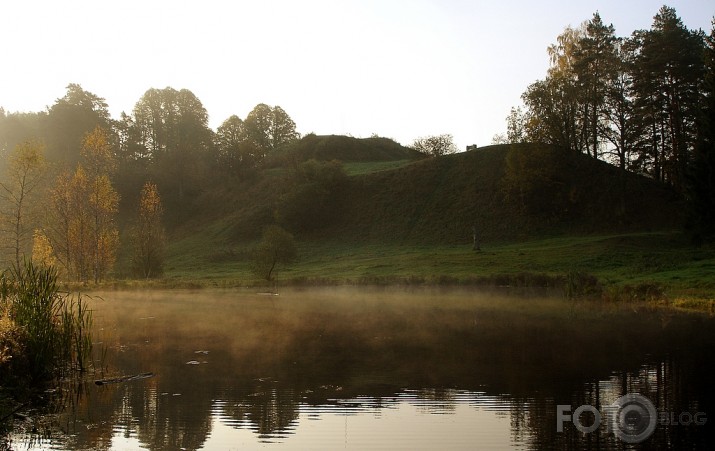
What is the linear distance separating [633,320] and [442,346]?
1225 centimetres

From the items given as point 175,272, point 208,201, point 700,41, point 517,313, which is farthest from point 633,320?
point 208,201

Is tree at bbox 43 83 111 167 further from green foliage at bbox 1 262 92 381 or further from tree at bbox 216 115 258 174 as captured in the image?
green foliage at bbox 1 262 92 381

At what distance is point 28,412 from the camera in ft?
49.4

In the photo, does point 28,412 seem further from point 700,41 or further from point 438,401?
point 700,41

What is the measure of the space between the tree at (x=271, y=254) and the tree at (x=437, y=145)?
233 ft

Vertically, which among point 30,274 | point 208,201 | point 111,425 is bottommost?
point 111,425

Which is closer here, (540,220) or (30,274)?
(30,274)

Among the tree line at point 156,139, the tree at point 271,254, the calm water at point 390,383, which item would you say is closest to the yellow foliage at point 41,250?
the tree at point 271,254

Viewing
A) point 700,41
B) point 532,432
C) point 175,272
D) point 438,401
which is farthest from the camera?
point 700,41

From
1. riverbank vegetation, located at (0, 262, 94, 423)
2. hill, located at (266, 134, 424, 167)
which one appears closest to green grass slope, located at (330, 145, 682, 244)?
hill, located at (266, 134, 424, 167)

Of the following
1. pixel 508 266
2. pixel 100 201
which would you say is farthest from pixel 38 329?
pixel 508 266

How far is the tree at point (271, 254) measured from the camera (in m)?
63.0

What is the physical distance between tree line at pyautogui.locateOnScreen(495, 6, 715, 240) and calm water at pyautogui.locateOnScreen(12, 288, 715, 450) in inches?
2133

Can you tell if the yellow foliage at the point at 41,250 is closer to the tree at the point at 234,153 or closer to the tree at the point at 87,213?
the tree at the point at 87,213
